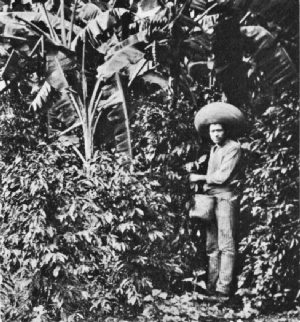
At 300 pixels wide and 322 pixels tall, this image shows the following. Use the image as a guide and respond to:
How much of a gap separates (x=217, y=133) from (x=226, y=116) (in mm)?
195

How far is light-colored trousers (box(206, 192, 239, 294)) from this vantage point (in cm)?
495

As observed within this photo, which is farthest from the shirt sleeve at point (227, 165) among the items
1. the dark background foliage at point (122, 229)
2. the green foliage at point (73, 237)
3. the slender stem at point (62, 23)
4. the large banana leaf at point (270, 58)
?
the slender stem at point (62, 23)

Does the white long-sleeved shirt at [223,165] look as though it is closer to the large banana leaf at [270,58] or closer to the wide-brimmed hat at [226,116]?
the wide-brimmed hat at [226,116]

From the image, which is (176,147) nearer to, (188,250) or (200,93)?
(200,93)

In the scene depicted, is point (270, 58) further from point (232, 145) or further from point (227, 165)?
point (227, 165)

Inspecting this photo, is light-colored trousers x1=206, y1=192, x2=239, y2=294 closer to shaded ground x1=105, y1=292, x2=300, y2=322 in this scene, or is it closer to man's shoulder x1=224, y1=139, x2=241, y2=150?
shaded ground x1=105, y1=292, x2=300, y2=322

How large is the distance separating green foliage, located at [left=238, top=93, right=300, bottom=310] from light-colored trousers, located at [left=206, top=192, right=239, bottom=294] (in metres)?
0.14

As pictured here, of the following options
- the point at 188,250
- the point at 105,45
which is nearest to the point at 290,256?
the point at 188,250

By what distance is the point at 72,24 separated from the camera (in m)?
5.62

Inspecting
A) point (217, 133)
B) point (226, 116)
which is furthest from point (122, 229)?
point (226, 116)

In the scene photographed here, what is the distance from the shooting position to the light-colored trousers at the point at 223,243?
4945 mm

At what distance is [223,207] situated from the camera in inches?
196

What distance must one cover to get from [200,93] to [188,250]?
5.35ft

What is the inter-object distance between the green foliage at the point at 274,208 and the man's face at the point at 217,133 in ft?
1.00
